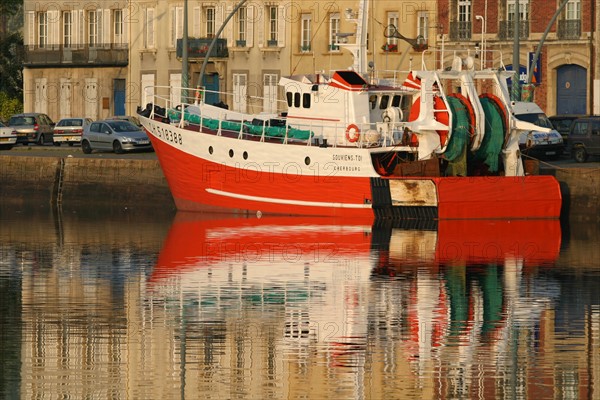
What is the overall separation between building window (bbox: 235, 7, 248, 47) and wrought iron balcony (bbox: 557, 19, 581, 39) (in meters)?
16.3

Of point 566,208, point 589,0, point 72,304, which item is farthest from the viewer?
point 589,0

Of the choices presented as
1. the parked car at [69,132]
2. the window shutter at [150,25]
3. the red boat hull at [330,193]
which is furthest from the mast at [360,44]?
the window shutter at [150,25]

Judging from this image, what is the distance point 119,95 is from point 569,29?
82.3 ft

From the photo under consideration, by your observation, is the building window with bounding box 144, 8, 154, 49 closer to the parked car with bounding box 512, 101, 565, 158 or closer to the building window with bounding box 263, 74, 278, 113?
the building window with bounding box 263, 74, 278, 113

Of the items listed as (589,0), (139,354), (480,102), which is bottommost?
(139,354)

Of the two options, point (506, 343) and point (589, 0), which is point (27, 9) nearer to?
point (589, 0)

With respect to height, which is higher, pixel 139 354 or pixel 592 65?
pixel 592 65

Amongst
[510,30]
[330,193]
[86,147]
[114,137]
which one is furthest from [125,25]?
[330,193]

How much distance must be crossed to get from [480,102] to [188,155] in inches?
340

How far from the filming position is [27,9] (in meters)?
89.6

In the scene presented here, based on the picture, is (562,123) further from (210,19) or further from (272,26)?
(210,19)

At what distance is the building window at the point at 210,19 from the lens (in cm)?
8144

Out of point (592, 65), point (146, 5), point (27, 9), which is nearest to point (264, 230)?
A: point (592, 65)

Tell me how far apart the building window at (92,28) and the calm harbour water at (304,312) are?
42304 mm
